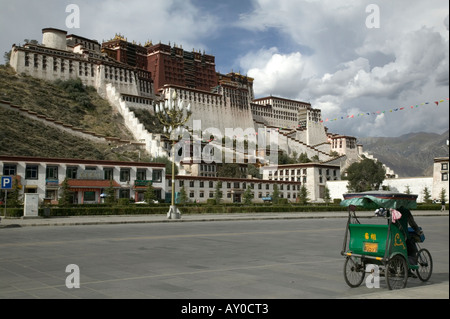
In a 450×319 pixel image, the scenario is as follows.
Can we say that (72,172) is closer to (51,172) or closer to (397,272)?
(51,172)

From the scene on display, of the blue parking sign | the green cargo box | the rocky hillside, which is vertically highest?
the rocky hillside

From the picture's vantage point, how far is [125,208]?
37781 mm

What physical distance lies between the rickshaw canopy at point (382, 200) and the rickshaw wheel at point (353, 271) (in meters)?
1.09

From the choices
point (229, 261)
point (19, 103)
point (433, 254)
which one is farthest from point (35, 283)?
point (19, 103)

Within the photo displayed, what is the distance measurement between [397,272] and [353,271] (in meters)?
0.79

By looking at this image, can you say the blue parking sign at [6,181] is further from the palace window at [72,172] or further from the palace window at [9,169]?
the palace window at [72,172]

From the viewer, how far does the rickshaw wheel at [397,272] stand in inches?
312

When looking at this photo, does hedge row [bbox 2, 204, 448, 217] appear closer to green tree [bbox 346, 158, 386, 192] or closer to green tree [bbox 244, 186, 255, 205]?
green tree [bbox 244, 186, 255, 205]

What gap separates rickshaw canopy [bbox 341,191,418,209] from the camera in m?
8.07

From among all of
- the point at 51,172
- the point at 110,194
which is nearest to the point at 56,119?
the point at 51,172

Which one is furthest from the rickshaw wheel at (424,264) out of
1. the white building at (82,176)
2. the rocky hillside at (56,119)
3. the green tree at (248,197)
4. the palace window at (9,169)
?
the rocky hillside at (56,119)

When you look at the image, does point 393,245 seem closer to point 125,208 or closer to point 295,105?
point 125,208

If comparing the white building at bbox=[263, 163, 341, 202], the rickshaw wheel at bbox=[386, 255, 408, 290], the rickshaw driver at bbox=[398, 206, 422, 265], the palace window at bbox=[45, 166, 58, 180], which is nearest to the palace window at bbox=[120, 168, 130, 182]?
the palace window at bbox=[45, 166, 58, 180]

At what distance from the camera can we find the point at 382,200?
26.6 feet
